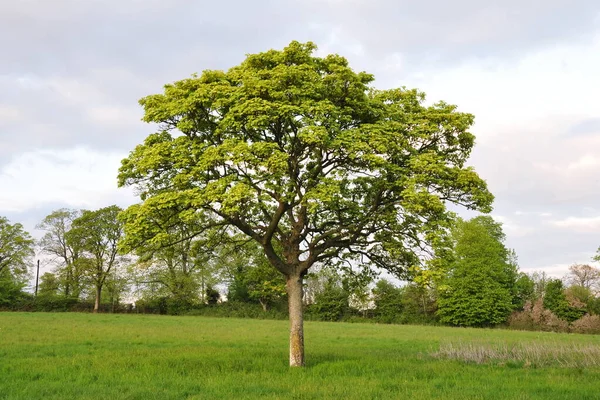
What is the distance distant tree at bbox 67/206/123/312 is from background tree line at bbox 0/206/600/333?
144mm

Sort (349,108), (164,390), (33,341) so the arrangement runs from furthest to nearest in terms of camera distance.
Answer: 1. (33,341)
2. (349,108)
3. (164,390)

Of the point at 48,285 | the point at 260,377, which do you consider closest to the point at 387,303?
the point at 48,285

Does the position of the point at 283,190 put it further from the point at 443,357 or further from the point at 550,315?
the point at 550,315

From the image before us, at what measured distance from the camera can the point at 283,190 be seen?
1652 cm

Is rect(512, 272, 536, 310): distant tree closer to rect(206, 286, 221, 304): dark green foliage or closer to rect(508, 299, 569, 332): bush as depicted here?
rect(508, 299, 569, 332): bush

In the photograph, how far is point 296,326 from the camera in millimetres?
18625

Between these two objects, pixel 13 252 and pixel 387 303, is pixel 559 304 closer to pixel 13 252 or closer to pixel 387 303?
pixel 387 303

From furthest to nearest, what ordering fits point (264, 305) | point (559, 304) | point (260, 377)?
point (264, 305)
point (559, 304)
point (260, 377)

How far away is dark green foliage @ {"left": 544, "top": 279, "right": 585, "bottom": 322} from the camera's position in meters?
63.6

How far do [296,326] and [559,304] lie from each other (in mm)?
58202

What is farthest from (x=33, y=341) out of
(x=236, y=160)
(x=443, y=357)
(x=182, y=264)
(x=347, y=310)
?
(x=347, y=310)

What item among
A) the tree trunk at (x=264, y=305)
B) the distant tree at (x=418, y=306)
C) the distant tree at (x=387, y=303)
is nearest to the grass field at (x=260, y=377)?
the distant tree at (x=418, y=306)

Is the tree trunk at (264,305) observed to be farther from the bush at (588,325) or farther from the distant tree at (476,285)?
the bush at (588,325)

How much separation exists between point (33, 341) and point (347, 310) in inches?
2068
